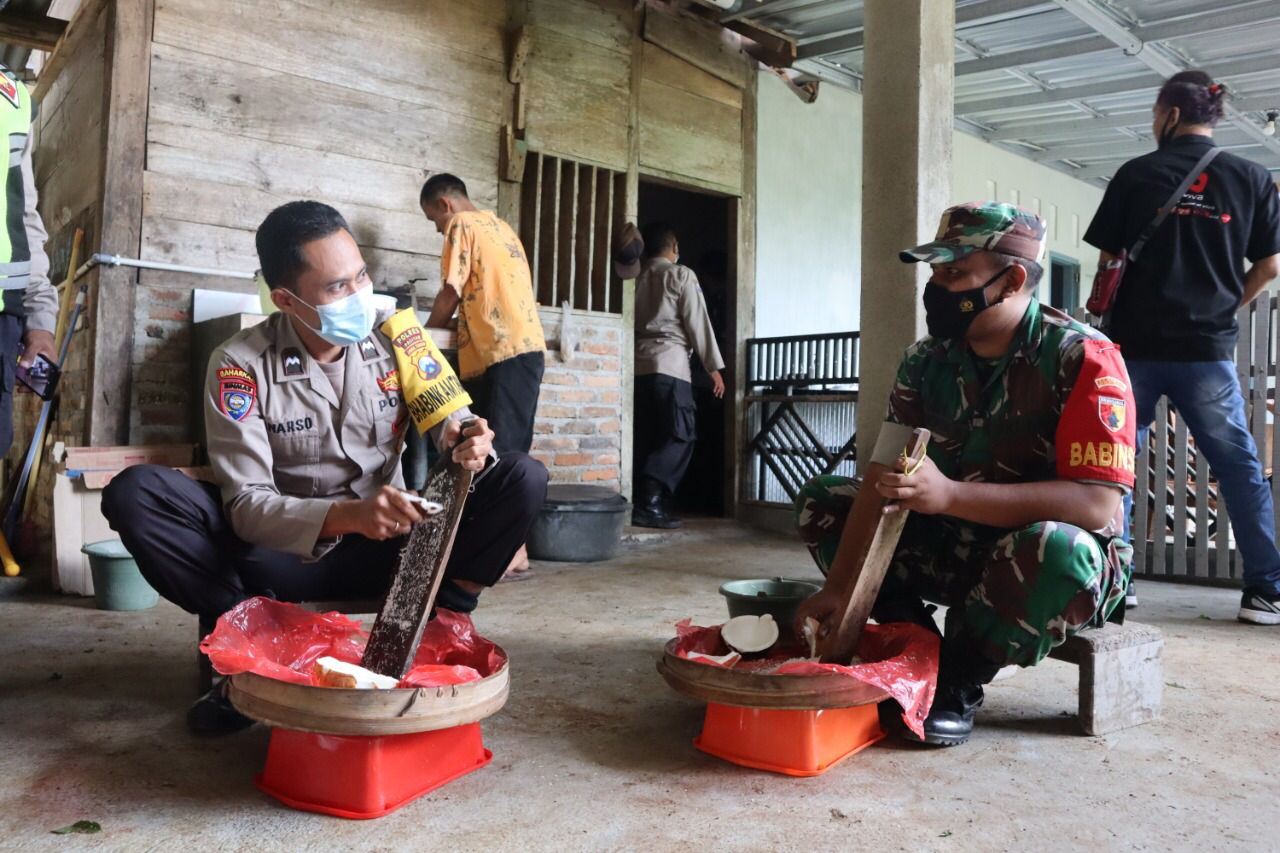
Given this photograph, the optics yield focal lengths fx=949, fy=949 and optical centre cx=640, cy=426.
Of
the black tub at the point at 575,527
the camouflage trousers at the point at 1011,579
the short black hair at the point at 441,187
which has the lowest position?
the black tub at the point at 575,527

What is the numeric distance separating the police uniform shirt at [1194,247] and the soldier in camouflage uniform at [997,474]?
1.38m

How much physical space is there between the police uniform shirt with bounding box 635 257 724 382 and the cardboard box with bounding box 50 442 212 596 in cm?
280

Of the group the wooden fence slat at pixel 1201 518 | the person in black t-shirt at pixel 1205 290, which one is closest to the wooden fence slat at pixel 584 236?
the person in black t-shirt at pixel 1205 290

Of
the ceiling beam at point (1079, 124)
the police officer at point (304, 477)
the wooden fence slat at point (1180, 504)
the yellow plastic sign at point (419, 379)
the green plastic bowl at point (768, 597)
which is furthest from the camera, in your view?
the ceiling beam at point (1079, 124)

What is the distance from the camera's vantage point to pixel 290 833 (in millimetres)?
1472

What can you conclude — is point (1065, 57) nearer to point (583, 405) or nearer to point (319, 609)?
point (583, 405)

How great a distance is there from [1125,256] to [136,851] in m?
3.21

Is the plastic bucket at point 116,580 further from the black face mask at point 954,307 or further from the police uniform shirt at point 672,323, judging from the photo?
the police uniform shirt at point 672,323

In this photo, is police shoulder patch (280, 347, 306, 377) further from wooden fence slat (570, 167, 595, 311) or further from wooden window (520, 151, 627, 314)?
wooden fence slat (570, 167, 595, 311)

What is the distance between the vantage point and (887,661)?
178cm

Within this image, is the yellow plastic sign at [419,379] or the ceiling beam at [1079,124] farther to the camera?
the ceiling beam at [1079,124]

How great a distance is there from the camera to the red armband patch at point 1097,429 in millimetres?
1795

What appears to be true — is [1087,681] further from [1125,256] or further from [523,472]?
[1125,256]

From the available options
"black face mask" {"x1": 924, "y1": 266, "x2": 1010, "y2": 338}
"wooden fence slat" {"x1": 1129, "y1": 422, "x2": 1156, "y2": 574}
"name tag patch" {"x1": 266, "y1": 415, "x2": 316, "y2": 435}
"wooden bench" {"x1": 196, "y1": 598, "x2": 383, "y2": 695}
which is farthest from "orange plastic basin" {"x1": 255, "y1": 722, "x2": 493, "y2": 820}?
"wooden fence slat" {"x1": 1129, "y1": 422, "x2": 1156, "y2": 574}
